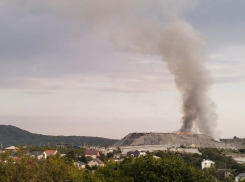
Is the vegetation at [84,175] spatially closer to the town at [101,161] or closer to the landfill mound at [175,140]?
the town at [101,161]

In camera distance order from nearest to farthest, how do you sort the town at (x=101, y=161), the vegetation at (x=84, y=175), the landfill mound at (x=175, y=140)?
the vegetation at (x=84, y=175), the town at (x=101, y=161), the landfill mound at (x=175, y=140)

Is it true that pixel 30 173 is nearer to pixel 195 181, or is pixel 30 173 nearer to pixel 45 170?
pixel 45 170

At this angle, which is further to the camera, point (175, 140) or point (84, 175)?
point (175, 140)

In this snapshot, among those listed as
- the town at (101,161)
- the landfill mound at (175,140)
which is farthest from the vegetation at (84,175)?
the landfill mound at (175,140)

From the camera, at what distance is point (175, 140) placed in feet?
524

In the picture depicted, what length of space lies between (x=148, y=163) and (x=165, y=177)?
8.54 ft

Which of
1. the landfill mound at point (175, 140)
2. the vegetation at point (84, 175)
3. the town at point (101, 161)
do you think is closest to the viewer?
the vegetation at point (84, 175)

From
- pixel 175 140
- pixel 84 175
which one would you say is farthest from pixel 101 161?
pixel 175 140

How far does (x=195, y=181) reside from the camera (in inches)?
1288

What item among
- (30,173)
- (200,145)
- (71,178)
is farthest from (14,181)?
(200,145)

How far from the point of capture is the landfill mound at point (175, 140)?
158m

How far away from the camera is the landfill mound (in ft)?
517

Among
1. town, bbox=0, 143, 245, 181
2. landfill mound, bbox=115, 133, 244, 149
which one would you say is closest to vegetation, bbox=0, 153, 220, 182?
town, bbox=0, 143, 245, 181

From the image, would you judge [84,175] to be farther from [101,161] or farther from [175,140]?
[175,140]
